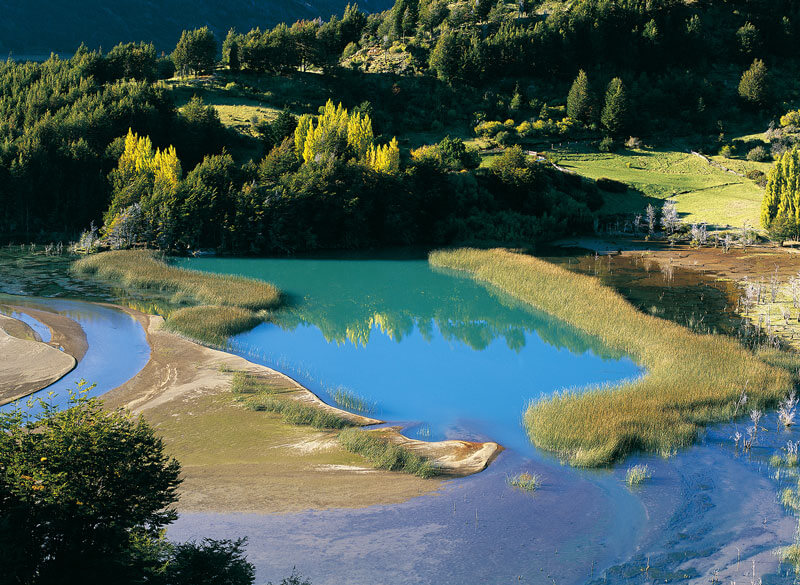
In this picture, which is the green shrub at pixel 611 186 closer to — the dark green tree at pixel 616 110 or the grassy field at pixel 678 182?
the grassy field at pixel 678 182

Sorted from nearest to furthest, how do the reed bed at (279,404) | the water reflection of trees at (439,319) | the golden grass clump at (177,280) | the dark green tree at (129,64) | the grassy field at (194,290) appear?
the reed bed at (279,404) < the grassy field at (194,290) < the water reflection of trees at (439,319) < the golden grass clump at (177,280) < the dark green tree at (129,64)

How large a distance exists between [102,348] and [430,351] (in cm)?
1382

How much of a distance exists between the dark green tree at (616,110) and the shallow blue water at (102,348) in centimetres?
5910

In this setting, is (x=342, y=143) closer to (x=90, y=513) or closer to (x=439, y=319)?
(x=439, y=319)

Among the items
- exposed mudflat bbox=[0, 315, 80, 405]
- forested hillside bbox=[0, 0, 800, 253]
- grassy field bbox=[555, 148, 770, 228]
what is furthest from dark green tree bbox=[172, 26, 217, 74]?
exposed mudflat bbox=[0, 315, 80, 405]

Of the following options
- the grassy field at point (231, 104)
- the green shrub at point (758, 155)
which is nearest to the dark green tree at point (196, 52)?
the grassy field at point (231, 104)

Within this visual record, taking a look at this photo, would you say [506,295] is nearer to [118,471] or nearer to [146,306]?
→ [146,306]

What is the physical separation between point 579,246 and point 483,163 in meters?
16.2

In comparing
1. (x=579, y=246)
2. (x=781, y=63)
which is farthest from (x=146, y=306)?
(x=781, y=63)

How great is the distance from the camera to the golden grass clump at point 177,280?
127 feet

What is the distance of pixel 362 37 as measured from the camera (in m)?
103

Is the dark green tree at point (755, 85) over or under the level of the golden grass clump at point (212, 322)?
over

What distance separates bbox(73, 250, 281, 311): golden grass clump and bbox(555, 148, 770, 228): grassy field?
36227 millimetres

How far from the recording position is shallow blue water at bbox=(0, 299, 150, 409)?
1045 inches
